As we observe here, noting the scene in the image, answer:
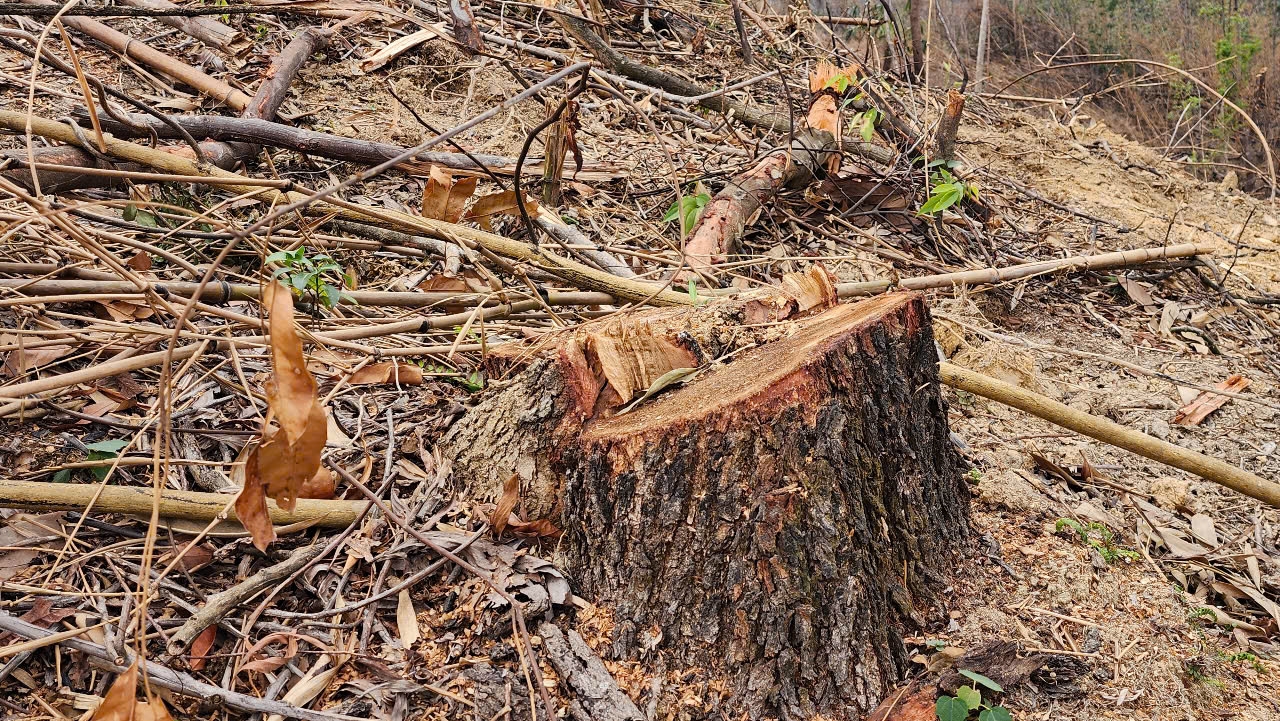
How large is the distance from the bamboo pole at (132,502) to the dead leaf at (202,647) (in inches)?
8.9

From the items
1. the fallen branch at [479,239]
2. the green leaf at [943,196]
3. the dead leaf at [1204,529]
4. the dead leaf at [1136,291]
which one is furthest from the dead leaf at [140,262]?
the dead leaf at [1136,291]

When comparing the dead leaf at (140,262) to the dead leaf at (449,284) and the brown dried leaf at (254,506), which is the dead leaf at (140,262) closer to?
the dead leaf at (449,284)

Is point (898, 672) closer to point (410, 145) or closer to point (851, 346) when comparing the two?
point (851, 346)

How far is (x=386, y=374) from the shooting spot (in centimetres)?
224

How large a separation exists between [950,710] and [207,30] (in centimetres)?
427

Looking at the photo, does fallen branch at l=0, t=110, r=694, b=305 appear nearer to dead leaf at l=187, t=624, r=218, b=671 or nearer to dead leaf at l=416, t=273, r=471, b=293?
dead leaf at l=416, t=273, r=471, b=293

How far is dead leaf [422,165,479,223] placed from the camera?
2.65 m

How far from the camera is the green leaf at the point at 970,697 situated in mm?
1557

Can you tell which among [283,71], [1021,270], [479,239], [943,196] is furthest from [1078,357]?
[283,71]

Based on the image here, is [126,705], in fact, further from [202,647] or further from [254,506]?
[202,647]

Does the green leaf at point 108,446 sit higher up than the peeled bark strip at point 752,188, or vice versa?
the green leaf at point 108,446

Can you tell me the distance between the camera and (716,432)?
5.23 ft

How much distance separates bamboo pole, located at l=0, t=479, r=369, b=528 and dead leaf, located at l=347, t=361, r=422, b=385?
482mm

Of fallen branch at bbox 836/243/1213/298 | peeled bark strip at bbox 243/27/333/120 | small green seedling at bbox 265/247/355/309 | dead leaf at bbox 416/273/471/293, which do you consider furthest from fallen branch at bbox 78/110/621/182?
fallen branch at bbox 836/243/1213/298
